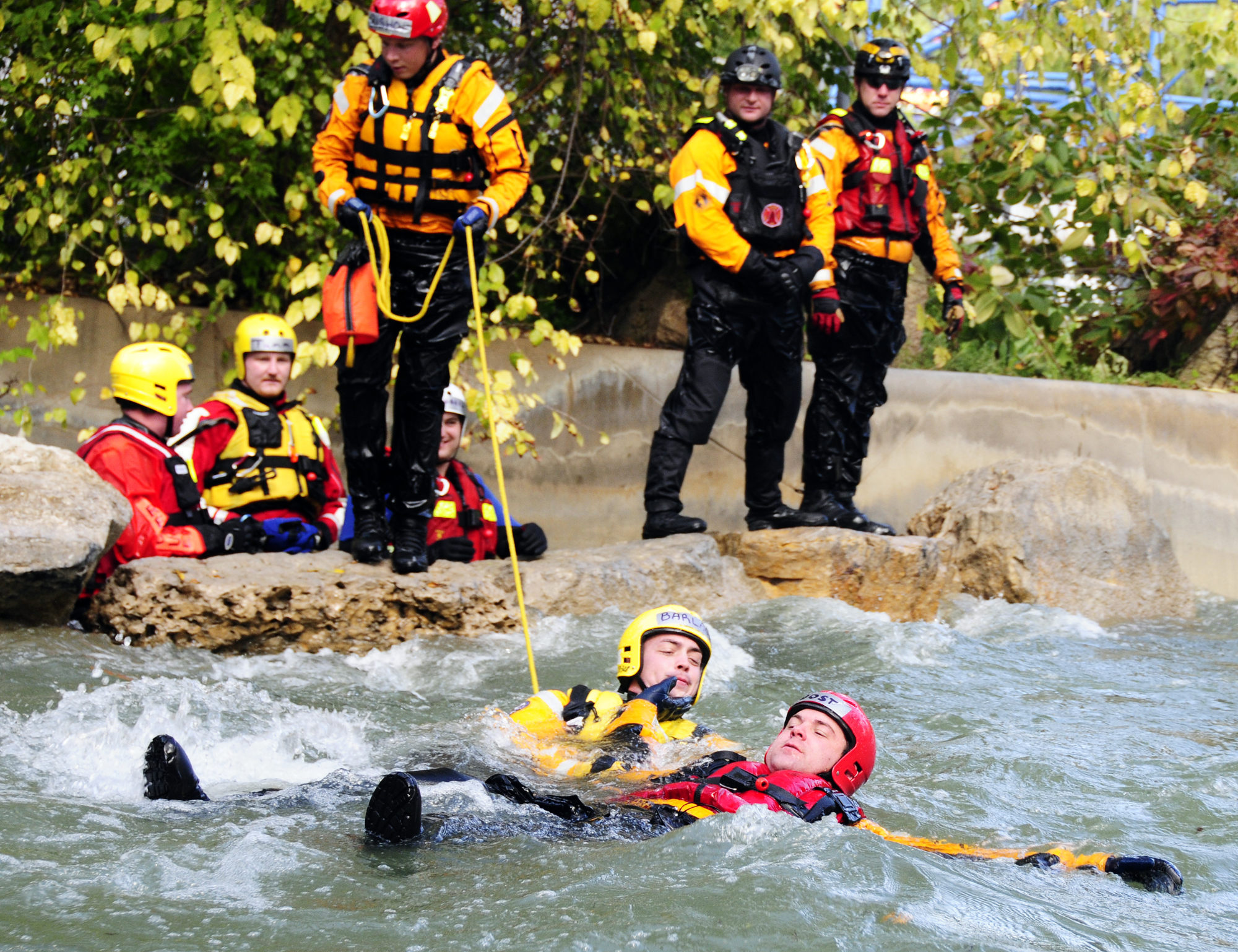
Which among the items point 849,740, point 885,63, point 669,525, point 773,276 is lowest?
point 849,740

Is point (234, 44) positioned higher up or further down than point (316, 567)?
higher up

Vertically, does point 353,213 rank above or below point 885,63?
below

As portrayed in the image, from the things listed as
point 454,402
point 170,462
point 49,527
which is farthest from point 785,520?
point 49,527

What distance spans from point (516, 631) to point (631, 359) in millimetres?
2918

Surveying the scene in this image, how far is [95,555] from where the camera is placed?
5.10 meters

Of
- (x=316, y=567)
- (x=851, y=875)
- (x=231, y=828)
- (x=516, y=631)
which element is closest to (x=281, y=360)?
(x=316, y=567)

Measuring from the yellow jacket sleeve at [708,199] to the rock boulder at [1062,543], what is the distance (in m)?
2.13

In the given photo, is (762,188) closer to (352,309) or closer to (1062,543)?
(352,309)

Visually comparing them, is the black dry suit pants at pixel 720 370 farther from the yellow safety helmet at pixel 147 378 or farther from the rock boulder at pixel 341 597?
the yellow safety helmet at pixel 147 378

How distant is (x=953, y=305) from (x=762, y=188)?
1432 millimetres

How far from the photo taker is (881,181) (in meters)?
Answer: 6.82

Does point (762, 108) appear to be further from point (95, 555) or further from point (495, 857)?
point (495, 857)

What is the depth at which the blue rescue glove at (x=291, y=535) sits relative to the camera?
238 inches

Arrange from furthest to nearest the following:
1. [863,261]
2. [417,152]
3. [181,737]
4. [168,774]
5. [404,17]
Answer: [863,261] < [417,152] < [404,17] < [181,737] < [168,774]
